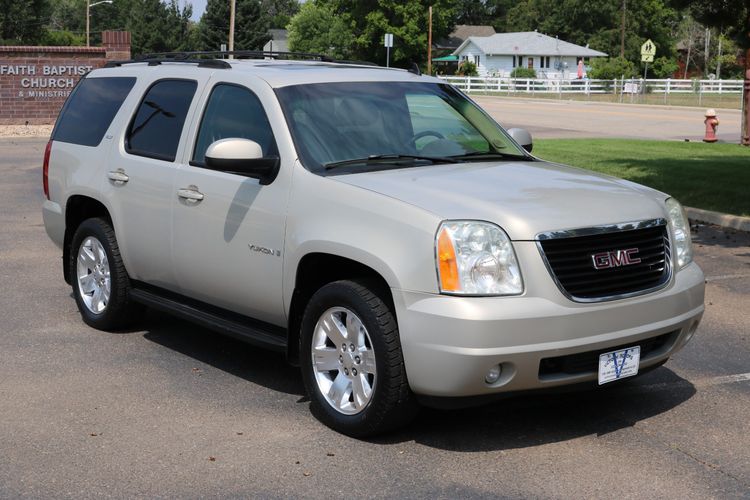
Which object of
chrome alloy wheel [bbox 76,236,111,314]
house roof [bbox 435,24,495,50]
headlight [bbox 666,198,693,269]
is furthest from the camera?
house roof [bbox 435,24,495,50]

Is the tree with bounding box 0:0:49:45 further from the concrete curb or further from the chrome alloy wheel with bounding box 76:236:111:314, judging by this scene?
the chrome alloy wheel with bounding box 76:236:111:314

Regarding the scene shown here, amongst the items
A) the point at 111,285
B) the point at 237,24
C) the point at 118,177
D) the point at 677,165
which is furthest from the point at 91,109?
the point at 237,24

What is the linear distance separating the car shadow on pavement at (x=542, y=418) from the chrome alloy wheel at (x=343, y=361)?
0.90 ft

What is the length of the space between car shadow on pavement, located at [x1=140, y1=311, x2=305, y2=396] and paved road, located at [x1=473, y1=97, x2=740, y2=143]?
2034cm

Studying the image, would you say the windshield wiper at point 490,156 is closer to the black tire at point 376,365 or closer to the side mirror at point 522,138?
the side mirror at point 522,138

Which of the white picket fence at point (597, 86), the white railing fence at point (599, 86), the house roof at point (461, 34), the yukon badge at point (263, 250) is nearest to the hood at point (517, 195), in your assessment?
the yukon badge at point (263, 250)

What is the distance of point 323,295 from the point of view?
17.6ft

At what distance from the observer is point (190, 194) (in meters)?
6.32

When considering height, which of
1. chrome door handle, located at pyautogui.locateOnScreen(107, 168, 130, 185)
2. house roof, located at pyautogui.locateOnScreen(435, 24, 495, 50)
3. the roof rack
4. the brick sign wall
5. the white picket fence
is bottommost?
chrome door handle, located at pyautogui.locateOnScreen(107, 168, 130, 185)

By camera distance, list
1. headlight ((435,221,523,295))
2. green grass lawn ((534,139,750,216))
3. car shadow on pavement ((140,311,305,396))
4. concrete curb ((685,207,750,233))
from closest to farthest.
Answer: headlight ((435,221,523,295)) < car shadow on pavement ((140,311,305,396)) < concrete curb ((685,207,750,233)) < green grass lawn ((534,139,750,216))

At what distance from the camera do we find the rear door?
662cm

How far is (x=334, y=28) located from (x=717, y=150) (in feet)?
277

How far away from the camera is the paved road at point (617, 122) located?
92.3 ft

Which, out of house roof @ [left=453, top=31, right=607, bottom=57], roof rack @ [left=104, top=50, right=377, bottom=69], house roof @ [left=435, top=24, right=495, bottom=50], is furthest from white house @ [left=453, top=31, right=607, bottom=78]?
roof rack @ [left=104, top=50, right=377, bottom=69]
